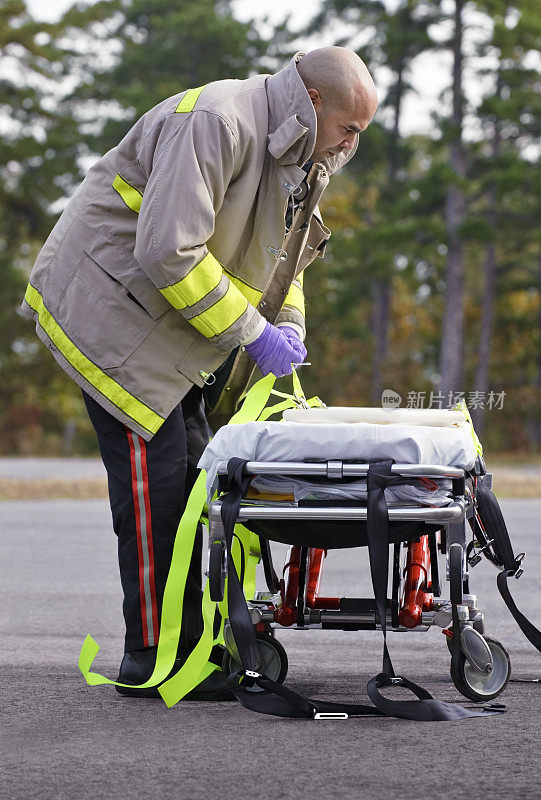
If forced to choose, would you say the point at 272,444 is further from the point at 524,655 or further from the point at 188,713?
the point at 524,655

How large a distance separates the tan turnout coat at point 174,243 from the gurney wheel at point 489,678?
1.14 m

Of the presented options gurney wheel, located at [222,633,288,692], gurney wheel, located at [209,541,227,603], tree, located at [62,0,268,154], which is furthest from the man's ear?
tree, located at [62,0,268,154]

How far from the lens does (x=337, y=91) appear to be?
11.8 ft

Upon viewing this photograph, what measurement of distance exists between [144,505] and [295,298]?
980 mm

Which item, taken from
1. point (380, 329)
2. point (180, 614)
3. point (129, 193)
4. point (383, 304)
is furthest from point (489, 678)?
point (383, 304)

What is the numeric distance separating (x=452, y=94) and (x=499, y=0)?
236cm

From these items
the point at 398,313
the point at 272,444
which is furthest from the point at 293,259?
the point at 398,313

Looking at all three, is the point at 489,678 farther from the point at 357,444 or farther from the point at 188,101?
the point at 188,101

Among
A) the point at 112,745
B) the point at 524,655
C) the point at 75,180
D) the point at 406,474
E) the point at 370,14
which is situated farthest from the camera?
the point at 75,180

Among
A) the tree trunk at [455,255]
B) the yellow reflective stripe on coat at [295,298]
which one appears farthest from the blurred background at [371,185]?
the yellow reflective stripe on coat at [295,298]

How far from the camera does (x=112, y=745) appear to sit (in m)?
2.99

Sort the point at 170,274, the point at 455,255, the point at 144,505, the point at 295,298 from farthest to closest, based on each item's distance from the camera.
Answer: the point at 455,255
the point at 295,298
the point at 144,505
the point at 170,274

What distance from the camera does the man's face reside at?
363 centimetres

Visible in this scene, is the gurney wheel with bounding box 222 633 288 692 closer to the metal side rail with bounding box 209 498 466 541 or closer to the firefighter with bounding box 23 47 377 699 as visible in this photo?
the firefighter with bounding box 23 47 377 699
